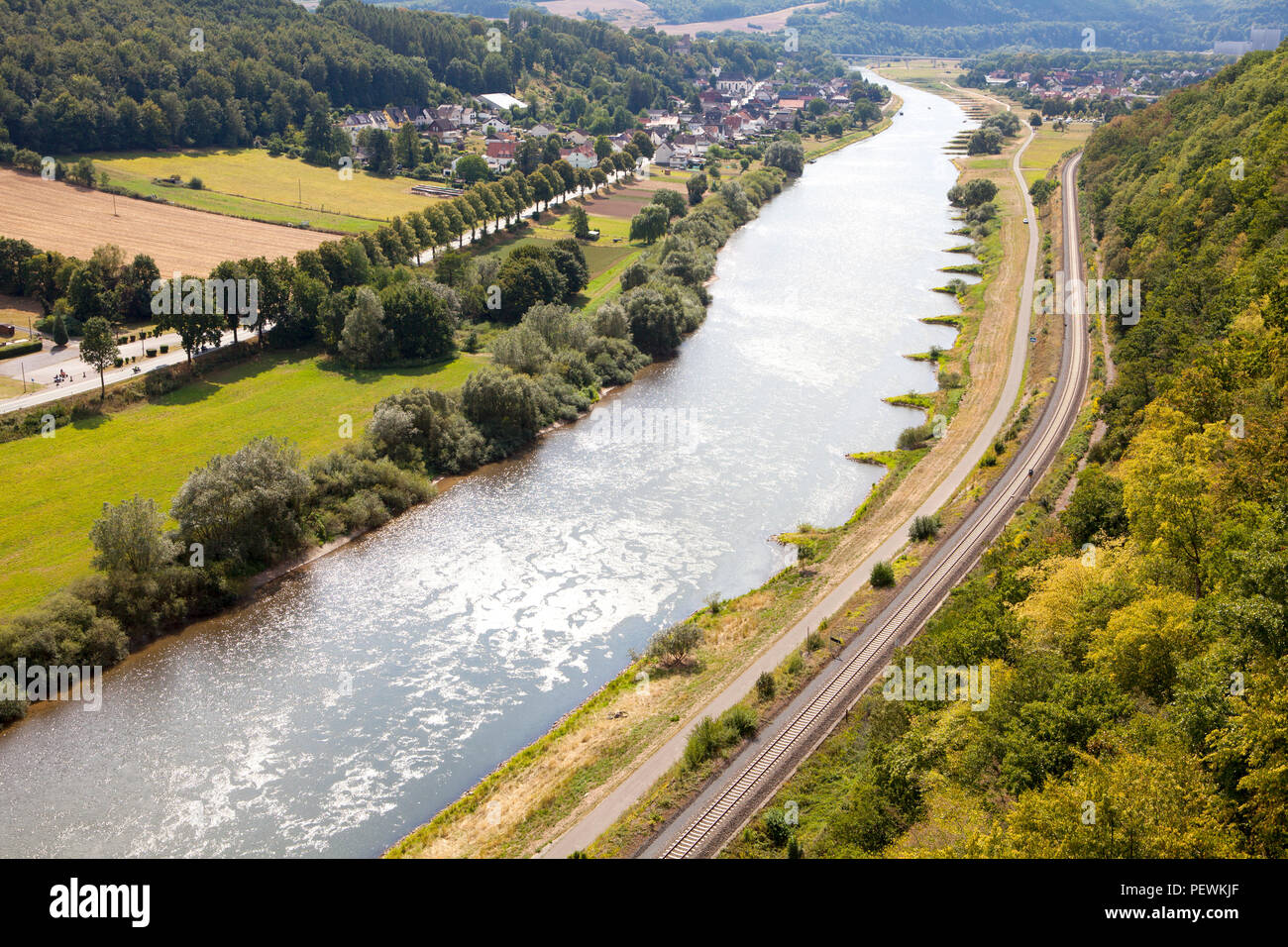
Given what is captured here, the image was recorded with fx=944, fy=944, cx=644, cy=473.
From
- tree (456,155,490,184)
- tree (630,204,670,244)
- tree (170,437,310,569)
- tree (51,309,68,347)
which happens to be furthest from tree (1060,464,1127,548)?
tree (456,155,490,184)

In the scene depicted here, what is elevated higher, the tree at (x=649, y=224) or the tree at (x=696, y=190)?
the tree at (x=696, y=190)

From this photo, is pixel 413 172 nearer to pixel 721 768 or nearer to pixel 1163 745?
pixel 721 768

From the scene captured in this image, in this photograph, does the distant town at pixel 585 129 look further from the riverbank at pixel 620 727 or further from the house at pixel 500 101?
the riverbank at pixel 620 727

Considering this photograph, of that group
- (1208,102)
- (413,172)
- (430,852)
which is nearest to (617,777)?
(430,852)

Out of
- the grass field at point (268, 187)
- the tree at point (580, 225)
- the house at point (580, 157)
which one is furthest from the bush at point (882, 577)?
the house at point (580, 157)

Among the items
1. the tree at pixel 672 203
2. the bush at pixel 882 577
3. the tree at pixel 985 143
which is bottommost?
the bush at pixel 882 577
